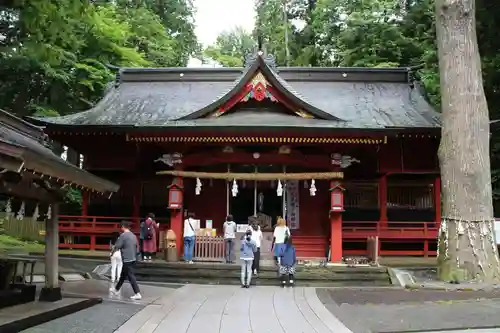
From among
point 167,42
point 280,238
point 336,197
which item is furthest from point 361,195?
point 167,42

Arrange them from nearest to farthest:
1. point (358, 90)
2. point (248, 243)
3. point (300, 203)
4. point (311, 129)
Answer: point (248, 243) < point (311, 129) < point (300, 203) < point (358, 90)

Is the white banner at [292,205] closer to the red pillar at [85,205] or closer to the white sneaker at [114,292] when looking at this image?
the red pillar at [85,205]

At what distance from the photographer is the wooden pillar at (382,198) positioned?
18000 millimetres

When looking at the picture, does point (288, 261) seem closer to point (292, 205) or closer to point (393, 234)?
point (292, 205)

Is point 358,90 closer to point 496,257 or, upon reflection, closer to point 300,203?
point 300,203

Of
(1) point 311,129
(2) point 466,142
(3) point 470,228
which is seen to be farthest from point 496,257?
(1) point 311,129

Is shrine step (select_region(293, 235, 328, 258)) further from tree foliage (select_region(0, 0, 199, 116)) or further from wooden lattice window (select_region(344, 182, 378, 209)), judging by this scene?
tree foliage (select_region(0, 0, 199, 116))

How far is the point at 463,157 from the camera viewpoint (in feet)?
44.2

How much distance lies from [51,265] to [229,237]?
6.45m

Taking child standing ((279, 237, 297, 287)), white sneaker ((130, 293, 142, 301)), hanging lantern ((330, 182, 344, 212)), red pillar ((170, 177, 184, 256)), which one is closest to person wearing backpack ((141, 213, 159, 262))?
red pillar ((170, 177, 184, 256))

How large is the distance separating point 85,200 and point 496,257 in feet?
45.6

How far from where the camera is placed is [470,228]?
13109mm

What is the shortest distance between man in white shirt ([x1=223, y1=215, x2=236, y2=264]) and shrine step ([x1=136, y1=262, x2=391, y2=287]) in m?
0.76

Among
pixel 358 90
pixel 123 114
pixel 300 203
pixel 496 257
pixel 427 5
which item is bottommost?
pixel 496 257
